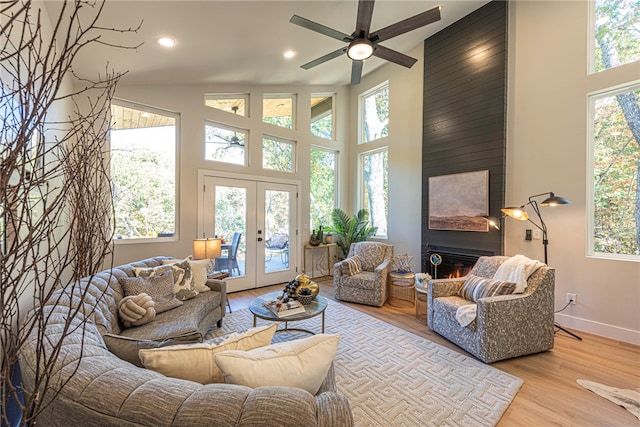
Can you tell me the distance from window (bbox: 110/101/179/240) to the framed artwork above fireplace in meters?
4.02

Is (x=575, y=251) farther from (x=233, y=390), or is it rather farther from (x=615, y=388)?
(x=233, y=390)

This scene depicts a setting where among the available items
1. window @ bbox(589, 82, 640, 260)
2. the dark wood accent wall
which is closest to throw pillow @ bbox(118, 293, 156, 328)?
the dark wood accent wall

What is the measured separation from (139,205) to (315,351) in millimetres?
3665

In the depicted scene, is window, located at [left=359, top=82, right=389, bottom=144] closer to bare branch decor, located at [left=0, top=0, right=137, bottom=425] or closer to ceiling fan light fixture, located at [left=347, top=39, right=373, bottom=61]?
ceiling fan light fixture, located at [left=347, top=39, right=373, bottom=61]

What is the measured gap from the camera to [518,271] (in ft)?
8.76

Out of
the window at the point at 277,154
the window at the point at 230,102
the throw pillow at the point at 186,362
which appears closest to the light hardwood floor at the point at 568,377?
the throw pillow at the point at 186,362

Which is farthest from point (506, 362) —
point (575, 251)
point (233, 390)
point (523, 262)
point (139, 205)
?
point (139, 205)

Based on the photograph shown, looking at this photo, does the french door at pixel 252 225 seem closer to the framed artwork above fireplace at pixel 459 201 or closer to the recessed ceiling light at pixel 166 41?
the recessed ceiling light at pixel 166 41

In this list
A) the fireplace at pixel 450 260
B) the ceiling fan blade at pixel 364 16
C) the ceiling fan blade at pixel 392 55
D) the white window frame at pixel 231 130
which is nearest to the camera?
the ceiling fan blade at pixel 364 16

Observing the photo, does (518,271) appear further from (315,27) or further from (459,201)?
(315,27)

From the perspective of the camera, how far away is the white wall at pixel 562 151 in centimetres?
291

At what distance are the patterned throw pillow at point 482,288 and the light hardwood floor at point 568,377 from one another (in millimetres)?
537

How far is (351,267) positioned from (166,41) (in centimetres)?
357

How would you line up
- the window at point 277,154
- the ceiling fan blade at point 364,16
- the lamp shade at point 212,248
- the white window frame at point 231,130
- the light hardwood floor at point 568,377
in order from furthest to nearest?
the window at point 277,154 < the white window frame at point 231,130 < the lamp shade at point 212,248 < the ceiling fan blade at point 364,16 < the light hardwood floor at point 568,377
